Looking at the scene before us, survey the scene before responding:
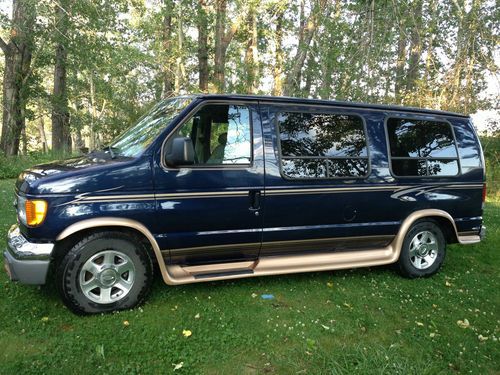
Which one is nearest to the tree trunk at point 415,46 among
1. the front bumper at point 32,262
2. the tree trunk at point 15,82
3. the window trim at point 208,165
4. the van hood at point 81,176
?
the window trim at point 208,165

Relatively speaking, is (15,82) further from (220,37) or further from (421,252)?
(421,252)

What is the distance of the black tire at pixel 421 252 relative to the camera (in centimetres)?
489

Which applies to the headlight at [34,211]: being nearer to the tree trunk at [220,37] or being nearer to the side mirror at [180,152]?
the side mirror at [180,152]

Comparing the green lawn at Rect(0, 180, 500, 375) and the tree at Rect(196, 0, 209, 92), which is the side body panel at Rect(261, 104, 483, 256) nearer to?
the green lawn at Rect(0, 180, 500, 375)

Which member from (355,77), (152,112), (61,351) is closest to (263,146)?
(152,112)

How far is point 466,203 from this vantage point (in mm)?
5027

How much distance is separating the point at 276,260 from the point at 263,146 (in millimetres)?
1263

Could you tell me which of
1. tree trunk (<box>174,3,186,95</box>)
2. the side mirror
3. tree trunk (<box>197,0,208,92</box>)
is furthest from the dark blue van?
tree trunk (<box>197,0,208,92</box>)

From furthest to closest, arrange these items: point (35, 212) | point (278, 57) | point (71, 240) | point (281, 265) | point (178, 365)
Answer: point (278, 57) < point (281, 265) < point (71, 240) < point (35, 212) < point (178, 365)

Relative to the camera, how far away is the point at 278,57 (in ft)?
57.0

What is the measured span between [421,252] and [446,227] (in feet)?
1.69

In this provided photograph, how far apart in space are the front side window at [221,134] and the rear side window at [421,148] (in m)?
1.88

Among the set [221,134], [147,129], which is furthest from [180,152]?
[147,129]

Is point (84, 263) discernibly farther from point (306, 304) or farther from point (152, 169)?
point (306, 304)
